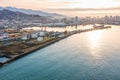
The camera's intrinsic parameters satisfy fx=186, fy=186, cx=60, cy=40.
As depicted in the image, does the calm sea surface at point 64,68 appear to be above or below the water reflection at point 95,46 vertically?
below

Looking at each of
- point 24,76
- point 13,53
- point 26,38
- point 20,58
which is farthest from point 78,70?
point 26,38

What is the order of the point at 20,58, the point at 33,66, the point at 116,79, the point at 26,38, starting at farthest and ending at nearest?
1. the point at 26,38
2. the point at 20,58
3. the point at 33,66
4. the point at 116,79

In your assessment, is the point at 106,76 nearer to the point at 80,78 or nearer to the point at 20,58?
the point at 80,78

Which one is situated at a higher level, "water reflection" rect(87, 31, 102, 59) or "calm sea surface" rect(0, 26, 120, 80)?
"water reflection" rect(87, 31, 102, 59)

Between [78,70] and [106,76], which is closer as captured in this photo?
[106,76]

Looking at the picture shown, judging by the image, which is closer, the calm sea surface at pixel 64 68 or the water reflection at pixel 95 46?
the calm sea surface at pixel 64 68

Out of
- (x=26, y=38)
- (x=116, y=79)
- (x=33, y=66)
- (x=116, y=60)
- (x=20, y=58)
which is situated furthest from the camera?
(x=26, y=38)

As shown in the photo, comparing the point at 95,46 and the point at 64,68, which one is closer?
the point at 64,68

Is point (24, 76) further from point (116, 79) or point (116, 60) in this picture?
point (116, 60)

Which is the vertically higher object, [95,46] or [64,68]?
[95,46]

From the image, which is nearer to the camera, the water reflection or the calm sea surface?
the calm sea surface
